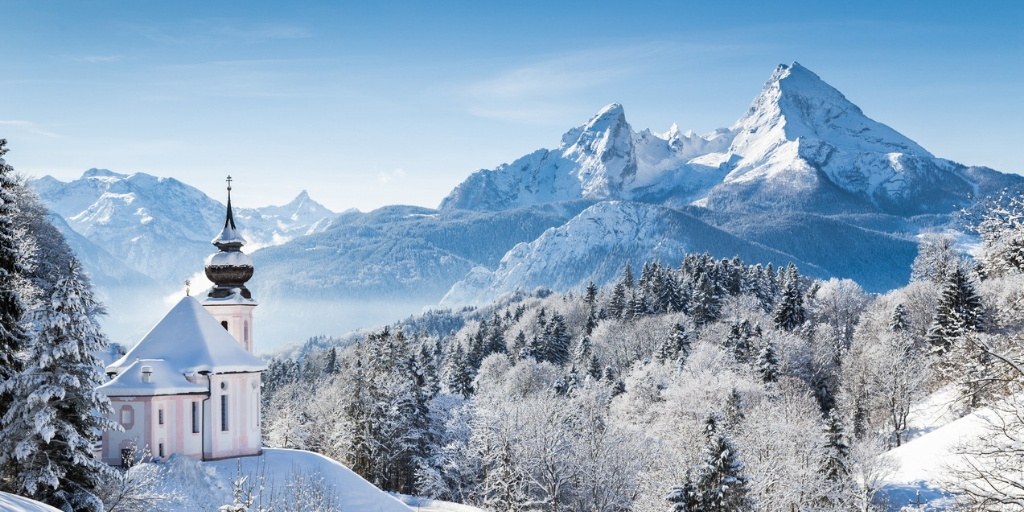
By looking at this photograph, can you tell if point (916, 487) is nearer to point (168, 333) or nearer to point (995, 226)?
point (995, 226)

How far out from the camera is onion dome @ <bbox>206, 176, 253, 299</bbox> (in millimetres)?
48219

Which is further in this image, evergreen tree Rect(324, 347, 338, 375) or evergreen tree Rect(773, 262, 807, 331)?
evergreen tree Rect(324, 347, 338, 375)

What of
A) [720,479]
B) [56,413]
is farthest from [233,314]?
[720,479]

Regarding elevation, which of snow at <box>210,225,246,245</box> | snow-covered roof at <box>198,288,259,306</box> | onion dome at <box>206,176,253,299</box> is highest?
snow at <box>210,225,246,245</box>

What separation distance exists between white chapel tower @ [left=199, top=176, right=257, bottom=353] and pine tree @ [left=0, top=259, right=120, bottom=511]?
23.4m

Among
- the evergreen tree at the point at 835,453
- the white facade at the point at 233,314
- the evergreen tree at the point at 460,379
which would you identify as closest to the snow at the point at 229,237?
the white facade at the point at 233,314

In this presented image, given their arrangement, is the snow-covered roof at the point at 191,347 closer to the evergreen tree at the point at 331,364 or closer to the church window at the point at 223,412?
the church window at the point at 223,412

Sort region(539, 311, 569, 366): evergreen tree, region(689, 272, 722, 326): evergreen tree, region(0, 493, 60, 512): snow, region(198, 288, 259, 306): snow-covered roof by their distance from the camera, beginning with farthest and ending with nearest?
region(539, 311, 569, 366): evergreen tree < region(689, 272, 722, 326): evergreen tree < region(198, 288, 259, 306): snow-covered roof < region(0, 493, 60, 512): snow

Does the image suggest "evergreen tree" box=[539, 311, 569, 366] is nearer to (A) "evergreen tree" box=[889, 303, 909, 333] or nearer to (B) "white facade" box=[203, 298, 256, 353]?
(A) "evergreen tree" box=[889, 303, 909, 333]

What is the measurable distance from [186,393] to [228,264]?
1105 cm

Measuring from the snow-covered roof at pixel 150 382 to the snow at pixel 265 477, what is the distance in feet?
10.2

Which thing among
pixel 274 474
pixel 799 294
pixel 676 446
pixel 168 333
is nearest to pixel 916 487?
pixel 676 446

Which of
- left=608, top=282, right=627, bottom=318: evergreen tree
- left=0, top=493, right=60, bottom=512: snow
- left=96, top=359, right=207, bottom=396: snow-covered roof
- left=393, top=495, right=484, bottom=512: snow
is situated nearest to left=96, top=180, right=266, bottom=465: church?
left=96, top=359, right=207, bottom=396: snow-covered roof

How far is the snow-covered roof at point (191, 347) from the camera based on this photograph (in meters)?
40.2
